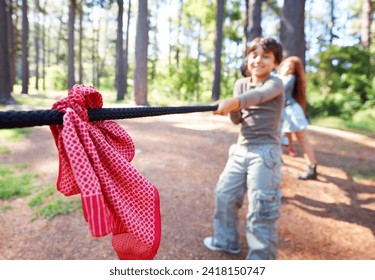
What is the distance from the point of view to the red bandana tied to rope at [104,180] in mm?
838

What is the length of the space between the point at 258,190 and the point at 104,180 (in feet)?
5.92

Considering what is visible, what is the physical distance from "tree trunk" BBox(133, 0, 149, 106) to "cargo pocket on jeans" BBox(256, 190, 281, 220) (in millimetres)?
10571

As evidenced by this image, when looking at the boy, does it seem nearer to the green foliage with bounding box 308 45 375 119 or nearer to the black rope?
the black rope

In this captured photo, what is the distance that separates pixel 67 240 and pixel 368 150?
6.83 m

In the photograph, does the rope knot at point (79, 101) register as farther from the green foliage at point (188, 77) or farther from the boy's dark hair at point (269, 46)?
the green foliage at point (188, 77)

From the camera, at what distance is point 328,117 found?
38.5ft

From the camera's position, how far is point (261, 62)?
248cm

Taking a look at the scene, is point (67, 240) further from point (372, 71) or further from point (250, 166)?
point (372, 71)

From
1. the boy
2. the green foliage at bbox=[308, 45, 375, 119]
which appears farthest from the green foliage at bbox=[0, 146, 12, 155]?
the green foliage at bbox=[308, 45, 375, 119]

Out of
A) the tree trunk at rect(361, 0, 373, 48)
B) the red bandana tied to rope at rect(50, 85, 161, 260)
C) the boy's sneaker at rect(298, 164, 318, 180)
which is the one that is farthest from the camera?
the tree trunk at rect(361, 0, 373, 48)

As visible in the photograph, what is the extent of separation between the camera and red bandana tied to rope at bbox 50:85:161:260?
838 mm

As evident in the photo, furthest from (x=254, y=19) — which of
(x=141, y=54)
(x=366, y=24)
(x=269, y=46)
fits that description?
(x=366, y=24)

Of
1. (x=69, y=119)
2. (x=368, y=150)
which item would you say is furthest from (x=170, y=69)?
(x=69, y=119)

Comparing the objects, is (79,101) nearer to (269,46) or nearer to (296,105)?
(269,46)
